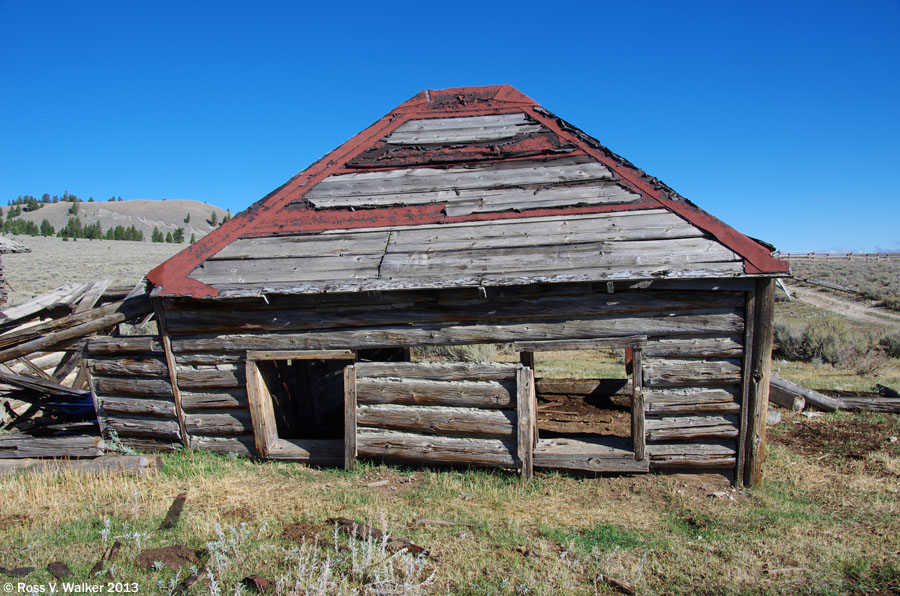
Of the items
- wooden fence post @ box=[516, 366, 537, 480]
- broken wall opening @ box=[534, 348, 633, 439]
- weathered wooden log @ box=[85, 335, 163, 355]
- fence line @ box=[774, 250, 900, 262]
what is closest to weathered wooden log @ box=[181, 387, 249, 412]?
weathered wooden log @ box=[85, 335, 163, 355]

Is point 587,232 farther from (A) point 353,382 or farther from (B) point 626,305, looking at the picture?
(A) point 353,382

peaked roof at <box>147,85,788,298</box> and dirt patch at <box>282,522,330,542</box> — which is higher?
peaked roof at <box>147,85,788,298</box>

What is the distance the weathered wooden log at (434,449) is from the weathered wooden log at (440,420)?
0.07 metres

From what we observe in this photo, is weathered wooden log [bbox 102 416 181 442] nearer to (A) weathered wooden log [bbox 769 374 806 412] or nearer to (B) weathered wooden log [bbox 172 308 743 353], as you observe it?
(B) weathered wooden log [bbox 172 308 743 353]

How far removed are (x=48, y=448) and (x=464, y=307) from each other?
17.5 feet

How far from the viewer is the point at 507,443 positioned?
19.5ft

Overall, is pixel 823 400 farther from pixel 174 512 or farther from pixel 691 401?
pixel 174 512

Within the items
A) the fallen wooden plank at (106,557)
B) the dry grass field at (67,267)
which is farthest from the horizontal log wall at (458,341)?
the dry grass field at (67,267)

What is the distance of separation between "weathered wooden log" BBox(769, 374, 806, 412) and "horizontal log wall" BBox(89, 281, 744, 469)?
13.6 feet

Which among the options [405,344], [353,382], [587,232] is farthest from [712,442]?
[353,382]

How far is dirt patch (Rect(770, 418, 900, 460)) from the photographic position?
7082 mm

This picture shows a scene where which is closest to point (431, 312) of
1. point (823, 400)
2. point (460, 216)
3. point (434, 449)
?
point (460, 216)

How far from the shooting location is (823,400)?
8945 mm

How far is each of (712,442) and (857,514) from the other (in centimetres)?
137
